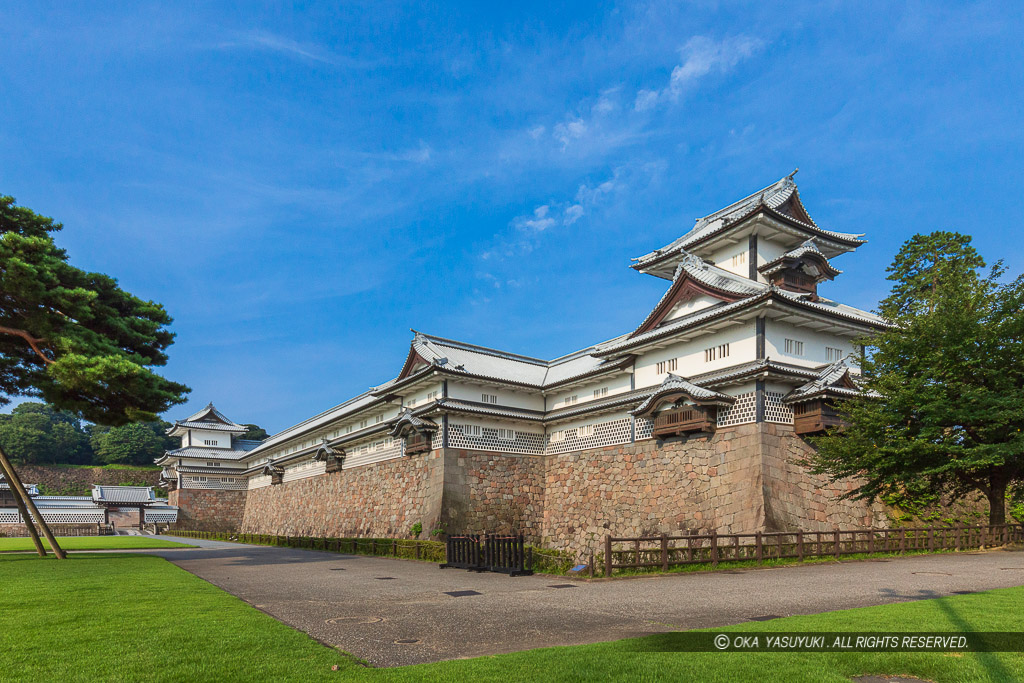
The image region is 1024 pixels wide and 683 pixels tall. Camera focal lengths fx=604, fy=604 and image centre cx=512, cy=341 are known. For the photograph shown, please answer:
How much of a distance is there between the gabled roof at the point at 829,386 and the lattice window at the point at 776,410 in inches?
10.3

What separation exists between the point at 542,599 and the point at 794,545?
9967mm

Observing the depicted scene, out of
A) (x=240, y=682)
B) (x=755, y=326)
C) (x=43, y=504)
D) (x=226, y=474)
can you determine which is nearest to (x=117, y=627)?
(x=240, y=682)

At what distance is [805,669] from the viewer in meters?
5.48

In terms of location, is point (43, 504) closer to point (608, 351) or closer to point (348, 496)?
point (348, 496)

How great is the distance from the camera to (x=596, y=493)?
27359 mm

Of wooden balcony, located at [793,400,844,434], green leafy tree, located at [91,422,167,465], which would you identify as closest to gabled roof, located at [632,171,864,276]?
wooden balcony, located at [793,400,844,434]

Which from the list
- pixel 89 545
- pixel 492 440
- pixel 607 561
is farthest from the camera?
pixel 89 545

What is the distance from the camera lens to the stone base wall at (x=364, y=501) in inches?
1184

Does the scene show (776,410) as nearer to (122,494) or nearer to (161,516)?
(161,516)

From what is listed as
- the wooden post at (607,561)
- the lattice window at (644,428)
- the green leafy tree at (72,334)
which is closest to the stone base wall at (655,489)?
the lattice window at (644,428)

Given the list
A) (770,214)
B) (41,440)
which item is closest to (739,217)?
(770,214)

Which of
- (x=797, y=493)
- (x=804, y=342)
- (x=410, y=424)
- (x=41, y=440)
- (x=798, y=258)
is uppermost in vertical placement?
(x=798, y=258)

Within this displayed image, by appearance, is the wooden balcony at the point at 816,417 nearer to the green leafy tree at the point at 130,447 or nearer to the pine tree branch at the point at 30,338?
the pine tree branch at the point at 30,338

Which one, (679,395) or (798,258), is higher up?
(798,258)
